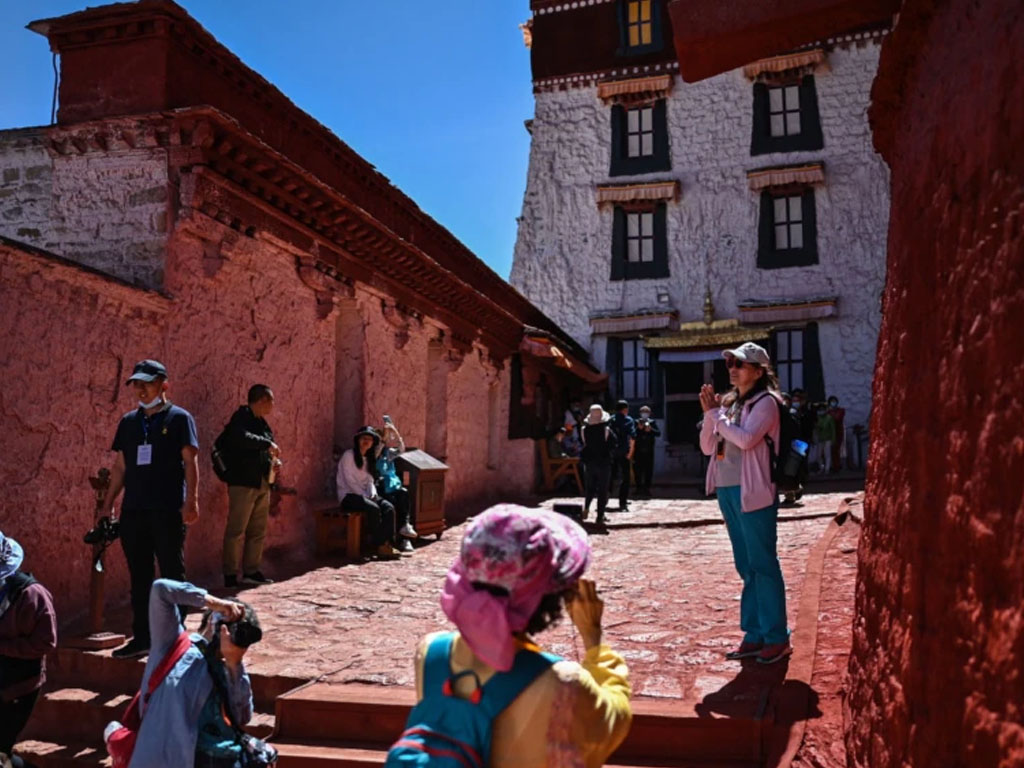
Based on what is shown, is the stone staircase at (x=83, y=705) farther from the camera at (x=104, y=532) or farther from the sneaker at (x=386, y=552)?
the sneaker at (x=386, y=552)

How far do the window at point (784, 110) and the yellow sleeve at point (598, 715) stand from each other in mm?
23496

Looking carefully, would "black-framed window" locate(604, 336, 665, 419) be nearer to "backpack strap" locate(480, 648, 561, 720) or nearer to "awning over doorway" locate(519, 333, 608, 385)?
"awning over doorway" locate(519, 333, 608, 385)

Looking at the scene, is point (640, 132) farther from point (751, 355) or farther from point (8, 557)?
point (8, 557)

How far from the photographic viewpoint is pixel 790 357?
2328 centimetres

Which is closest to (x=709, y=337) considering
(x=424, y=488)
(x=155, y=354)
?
(x=424, y=488)

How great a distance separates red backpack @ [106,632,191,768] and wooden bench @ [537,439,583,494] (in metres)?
15.0

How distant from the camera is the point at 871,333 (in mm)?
22641

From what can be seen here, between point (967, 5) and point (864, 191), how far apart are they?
71.5 ft

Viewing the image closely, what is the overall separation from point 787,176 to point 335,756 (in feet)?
69.7

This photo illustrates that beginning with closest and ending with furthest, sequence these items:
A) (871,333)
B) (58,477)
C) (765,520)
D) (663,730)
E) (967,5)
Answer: (967,5) < (663,730) < (765,520) < (58,477) < (871,333)

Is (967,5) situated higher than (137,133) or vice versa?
(137,133)

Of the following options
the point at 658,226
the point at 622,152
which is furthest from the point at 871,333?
the point at 622,152

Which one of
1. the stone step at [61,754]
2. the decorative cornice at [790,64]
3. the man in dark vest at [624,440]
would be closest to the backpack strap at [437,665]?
the stone step at [61,754]

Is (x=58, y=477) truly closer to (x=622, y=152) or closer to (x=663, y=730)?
(x=663, y=730)
